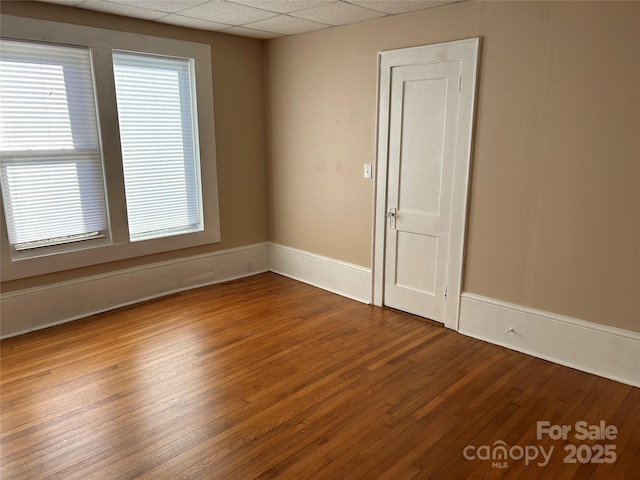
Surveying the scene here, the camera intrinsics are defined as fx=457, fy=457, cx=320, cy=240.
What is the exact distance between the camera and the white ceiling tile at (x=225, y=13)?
341 centimetres

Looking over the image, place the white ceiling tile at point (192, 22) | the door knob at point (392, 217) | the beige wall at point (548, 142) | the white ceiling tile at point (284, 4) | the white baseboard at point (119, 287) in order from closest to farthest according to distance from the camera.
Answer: the beige wall at point (548, 142) < the white ceiling tile at point (284, 4) < the white baseboard at point (119, 287) < the white ceiling tile at point (192, 22) < the door knob at point (392, 217)

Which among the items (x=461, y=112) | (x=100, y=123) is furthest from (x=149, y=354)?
(x=461, y=112)

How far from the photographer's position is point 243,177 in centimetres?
496

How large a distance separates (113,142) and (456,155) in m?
2.85

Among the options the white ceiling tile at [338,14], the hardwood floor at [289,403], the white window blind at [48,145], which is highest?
the white ceiling tile at [338,14]

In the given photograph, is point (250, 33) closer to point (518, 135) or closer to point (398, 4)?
point (398, 4)

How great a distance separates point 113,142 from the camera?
12.9 ft

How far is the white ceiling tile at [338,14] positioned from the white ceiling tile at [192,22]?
2.76 ft

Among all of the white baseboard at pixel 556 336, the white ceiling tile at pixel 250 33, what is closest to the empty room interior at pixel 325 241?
the white baseboard at pixel 556 336

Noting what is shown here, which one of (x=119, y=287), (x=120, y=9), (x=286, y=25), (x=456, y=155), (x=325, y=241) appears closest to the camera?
(x=456, y=155)

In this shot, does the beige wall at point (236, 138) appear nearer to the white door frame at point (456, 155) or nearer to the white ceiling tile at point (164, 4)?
the white ceiling tile at point (164, 4)

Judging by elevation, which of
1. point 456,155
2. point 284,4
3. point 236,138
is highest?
point 284,4

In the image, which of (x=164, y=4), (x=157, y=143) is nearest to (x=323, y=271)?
(x=157, y=143)

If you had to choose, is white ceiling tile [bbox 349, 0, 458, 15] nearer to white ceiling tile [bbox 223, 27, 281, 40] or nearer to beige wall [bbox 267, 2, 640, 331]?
beige wall [bbox 267, 2, 640, 331]
